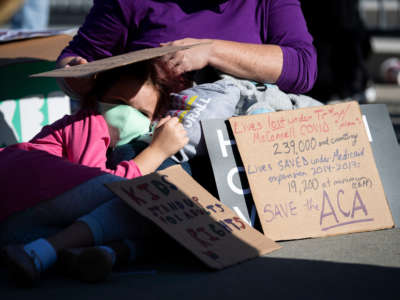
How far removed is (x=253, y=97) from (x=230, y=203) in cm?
44

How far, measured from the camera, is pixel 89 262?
5.21 feet

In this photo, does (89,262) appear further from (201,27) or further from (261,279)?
(201,27)

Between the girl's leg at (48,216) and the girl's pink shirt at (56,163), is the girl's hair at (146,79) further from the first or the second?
the girl's leg at (48,216)

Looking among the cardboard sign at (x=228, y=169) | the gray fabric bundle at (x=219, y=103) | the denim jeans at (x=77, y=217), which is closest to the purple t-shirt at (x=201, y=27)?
the gray fabric bundle at (x=219, y=103)

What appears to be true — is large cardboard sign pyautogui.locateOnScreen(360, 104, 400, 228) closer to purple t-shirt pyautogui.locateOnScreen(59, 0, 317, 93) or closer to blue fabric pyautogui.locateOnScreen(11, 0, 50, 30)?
purple t-shirt pyautogui.locateOnScreen(59, 0, 317, 93)

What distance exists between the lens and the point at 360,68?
6.05m

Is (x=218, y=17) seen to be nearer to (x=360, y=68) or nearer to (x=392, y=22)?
(x=360, y=68)

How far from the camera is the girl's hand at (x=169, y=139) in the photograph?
2.04 m

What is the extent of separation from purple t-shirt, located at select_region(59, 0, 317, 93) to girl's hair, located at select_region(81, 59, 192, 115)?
0.15 metres

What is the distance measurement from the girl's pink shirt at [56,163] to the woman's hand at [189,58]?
0.31 metres

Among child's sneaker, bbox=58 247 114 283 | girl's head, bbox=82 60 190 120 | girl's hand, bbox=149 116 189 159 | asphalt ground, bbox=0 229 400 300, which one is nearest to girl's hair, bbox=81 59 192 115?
girl's head, bbox=82 60 190 120

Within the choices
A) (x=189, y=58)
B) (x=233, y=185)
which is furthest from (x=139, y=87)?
(x=233, y=185)

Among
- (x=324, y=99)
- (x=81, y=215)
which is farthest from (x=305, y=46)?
(x=324, y=99)

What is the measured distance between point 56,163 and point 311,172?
33.8 inches
